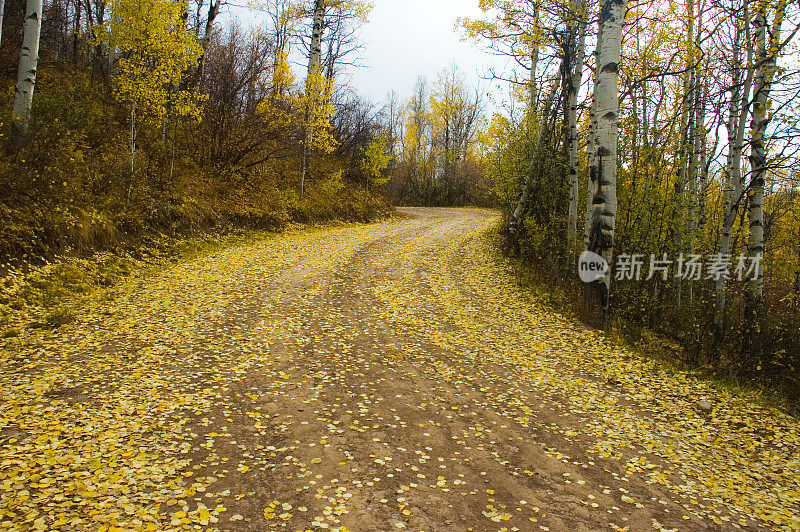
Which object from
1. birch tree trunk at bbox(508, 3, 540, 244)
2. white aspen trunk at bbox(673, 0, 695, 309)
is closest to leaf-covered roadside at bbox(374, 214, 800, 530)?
white aspen trunk at bbox(673, 0, 695, 309)

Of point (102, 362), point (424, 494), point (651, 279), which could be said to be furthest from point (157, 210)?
point (651, 279)

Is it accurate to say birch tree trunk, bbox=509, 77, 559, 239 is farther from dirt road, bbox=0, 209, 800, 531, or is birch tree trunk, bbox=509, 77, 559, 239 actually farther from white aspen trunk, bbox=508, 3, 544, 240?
dirt road, bbox=0, 209, 800, 531

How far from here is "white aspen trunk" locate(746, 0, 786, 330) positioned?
328 inches

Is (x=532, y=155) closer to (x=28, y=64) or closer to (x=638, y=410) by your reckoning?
(x=638, y=410)

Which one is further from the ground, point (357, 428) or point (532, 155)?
point (532, 155)

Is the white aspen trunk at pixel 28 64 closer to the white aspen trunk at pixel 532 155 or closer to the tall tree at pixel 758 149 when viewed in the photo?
the white aspen trunk at pixel 532 155

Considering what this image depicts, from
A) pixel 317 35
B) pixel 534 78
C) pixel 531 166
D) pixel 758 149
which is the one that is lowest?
pixel 758 149

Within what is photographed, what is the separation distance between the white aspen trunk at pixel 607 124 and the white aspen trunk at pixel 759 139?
2.29 meters

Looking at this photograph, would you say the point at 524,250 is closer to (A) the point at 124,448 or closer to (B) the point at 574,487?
(B) the point at 574,487

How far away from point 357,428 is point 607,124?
294 inches

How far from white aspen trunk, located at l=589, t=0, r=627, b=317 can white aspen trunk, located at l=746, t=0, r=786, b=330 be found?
229 cm

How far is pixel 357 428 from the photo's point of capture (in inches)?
209

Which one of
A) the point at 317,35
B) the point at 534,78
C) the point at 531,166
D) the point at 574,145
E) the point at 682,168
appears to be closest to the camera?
the point at 682,168

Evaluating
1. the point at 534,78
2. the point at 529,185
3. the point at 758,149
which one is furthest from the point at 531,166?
the point at 758,149
